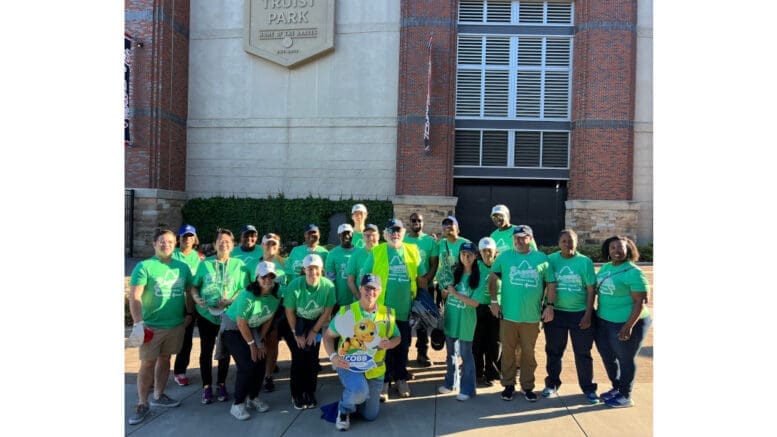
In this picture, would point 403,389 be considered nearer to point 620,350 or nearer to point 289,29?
point 620,350

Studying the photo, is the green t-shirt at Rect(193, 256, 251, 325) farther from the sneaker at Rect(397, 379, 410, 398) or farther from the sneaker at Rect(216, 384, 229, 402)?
the sneaker at Rect(397, 379, 410, 398)

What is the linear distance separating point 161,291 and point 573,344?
4407 mm

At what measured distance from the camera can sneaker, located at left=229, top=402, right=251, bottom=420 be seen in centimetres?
480

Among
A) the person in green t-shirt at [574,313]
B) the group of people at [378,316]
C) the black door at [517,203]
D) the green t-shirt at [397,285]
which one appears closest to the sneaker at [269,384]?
the group of people at [378,316]

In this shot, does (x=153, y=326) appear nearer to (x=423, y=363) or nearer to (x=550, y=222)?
(x=423, y=363)

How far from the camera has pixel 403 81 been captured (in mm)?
18281

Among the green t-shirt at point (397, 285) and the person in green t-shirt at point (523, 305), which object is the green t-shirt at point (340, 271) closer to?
the green t-shirt at point (397, 285)

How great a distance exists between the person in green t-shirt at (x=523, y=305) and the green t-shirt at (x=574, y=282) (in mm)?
89

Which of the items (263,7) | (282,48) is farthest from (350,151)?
(263,7)

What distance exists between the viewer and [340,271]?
6180 mm

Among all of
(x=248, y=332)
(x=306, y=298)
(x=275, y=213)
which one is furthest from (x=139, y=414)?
(x=275, y=213)

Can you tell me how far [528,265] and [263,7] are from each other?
1716 cm

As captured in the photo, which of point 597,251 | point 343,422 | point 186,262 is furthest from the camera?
point 597,251

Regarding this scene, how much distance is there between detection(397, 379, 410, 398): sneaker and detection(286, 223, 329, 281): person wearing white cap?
71.9 inches
